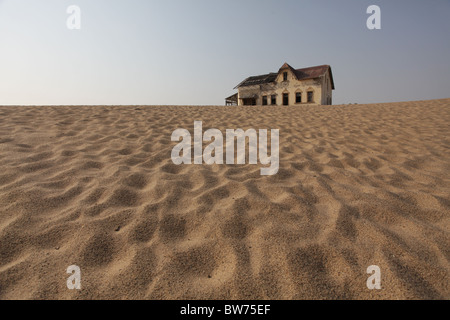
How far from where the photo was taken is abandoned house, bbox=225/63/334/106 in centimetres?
2175

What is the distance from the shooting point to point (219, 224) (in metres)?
1.60

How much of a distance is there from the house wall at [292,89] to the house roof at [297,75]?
361 mm

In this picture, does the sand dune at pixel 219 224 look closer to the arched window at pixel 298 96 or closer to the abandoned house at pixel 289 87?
the abandoned house at pixel 289 87

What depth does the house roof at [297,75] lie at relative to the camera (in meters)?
21.8
